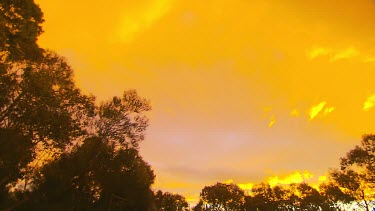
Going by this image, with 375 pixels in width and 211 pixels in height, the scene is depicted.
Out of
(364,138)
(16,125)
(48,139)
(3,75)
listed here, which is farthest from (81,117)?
(364,138)

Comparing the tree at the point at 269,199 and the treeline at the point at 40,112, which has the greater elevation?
the tree at the point at 269,199

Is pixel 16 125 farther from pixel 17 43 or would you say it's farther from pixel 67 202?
pixel 67 202

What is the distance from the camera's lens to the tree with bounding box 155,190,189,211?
14694cm

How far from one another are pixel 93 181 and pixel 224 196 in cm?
10521

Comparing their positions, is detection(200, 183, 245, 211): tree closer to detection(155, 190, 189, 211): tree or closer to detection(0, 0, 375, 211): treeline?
detection(155, 190, 189, 211): tree

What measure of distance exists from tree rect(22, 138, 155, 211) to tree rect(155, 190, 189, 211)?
6775 centimetres

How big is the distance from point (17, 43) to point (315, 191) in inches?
4894

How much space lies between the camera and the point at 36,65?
21.8 metres

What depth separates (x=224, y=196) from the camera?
148 m

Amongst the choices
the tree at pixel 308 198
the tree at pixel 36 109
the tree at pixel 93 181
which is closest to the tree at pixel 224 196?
the tree at pixel 308 198

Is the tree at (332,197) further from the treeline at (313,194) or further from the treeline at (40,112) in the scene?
the treeline at (40,112)

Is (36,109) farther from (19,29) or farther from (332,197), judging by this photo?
(332,197)

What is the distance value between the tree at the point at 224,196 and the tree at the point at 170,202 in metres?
17.2

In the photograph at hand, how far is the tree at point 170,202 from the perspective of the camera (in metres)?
147
